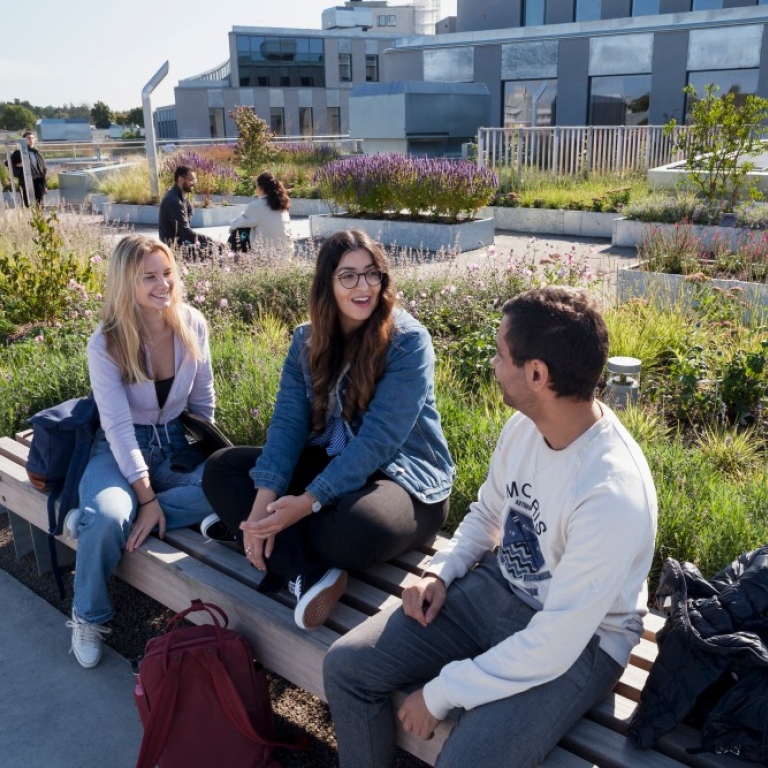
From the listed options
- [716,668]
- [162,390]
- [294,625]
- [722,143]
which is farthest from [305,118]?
[716,668]

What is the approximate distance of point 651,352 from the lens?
5.00m

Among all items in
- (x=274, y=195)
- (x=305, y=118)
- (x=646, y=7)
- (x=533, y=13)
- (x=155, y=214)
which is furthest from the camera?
(x=305, y=118)

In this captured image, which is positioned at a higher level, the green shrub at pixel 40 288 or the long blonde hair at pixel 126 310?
the long blonde hair at pixel 126 310

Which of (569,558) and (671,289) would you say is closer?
(569,558)

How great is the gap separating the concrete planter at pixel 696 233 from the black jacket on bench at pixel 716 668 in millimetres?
7027

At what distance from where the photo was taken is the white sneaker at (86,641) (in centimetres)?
313

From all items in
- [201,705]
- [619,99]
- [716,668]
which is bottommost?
[201,705]

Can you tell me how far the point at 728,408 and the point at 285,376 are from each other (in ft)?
8.35

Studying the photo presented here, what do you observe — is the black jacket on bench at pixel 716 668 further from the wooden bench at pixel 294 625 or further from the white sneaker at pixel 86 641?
the white sneaker at pixel 86 641

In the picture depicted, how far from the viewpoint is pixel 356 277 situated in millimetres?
2865

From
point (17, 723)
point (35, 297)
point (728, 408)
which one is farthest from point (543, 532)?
point (35, 297)

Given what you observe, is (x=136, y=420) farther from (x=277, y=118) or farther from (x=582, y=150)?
(x=277, y=118)

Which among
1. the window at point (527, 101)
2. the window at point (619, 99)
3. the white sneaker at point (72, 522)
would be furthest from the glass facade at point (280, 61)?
the white sneaker at point (72, 522)

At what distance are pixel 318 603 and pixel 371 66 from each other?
5933cm
